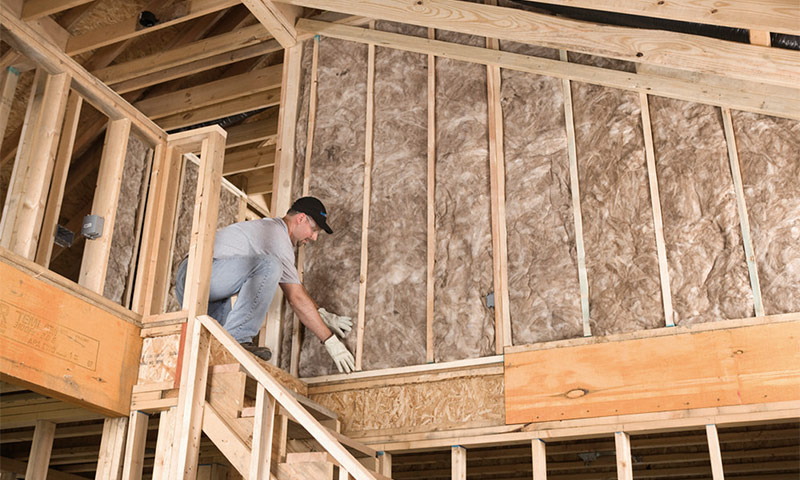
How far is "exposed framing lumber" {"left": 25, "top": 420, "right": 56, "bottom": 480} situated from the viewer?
5094 millimetres

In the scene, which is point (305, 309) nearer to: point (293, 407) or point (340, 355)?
point (340, 355)

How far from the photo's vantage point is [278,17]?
691 centimetres

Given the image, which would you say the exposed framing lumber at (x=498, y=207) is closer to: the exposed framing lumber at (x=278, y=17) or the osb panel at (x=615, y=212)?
the osb panel at (x=615, y=212)

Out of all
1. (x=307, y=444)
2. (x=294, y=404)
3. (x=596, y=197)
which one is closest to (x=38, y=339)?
(x=294, y=404)

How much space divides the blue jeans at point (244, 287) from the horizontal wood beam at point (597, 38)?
2033 millimetres

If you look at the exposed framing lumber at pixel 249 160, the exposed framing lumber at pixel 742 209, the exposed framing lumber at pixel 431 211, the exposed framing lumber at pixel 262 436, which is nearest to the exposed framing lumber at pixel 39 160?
the exposed framing lumber at pixel 262 436

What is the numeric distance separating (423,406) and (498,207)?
4.88ft

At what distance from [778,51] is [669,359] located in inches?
75.1

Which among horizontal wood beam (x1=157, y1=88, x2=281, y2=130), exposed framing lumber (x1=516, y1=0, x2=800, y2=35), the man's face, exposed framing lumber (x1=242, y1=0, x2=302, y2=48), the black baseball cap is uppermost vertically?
horizontal wood beam (x1=157, y1=88, x2=281, y2=130)

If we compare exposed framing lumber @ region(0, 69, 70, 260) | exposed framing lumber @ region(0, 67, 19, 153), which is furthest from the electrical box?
exposed framing lumber @ region(0, 67, 19, 153)

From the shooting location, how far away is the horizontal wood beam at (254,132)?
9109 mm

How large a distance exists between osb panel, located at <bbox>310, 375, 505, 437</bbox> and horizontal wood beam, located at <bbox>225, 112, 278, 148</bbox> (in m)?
4.22

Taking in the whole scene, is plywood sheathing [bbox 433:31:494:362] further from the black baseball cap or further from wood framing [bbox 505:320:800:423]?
the black baseball cap

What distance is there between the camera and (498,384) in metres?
5.32
